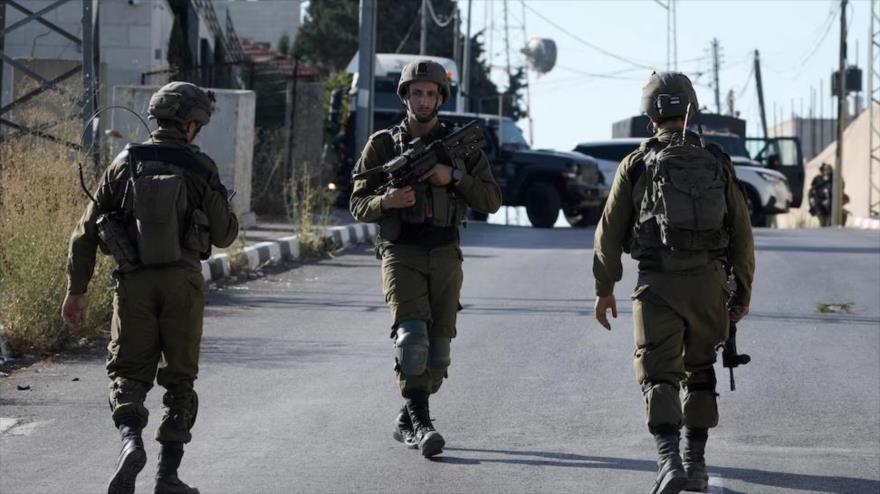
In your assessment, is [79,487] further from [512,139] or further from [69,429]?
[512,139]

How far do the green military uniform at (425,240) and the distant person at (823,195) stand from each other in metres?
34.1

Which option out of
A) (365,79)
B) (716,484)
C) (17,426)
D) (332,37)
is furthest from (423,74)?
(332,37)

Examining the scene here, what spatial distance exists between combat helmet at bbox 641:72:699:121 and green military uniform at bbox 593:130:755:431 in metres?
0.08

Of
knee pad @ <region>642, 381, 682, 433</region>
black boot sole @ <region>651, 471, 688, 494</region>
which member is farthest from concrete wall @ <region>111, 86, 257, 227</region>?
black boot sole @ <region>651, 471, 688, 494</region>

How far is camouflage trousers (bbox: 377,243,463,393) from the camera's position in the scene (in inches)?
285

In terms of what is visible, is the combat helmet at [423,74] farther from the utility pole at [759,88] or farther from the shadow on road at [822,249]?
the utility pole at [759,88]

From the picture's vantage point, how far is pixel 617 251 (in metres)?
6.41

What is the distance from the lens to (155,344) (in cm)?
617

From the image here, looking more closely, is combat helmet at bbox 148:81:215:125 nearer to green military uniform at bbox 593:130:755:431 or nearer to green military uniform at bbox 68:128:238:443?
green military uniform at bbox 68:128:238:443

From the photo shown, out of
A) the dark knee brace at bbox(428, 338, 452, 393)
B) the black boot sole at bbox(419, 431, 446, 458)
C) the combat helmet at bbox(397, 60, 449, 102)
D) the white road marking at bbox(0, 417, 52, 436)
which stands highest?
the combat helmet at bbox(397, 60, 449, 102)

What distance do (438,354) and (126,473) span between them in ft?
6.34

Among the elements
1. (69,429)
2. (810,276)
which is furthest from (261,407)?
(810,276)

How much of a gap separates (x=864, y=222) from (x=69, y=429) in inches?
1174

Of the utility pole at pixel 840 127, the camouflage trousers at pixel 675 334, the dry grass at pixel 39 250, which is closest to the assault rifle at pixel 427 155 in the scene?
the camouflage trousers at pixel 675 334
